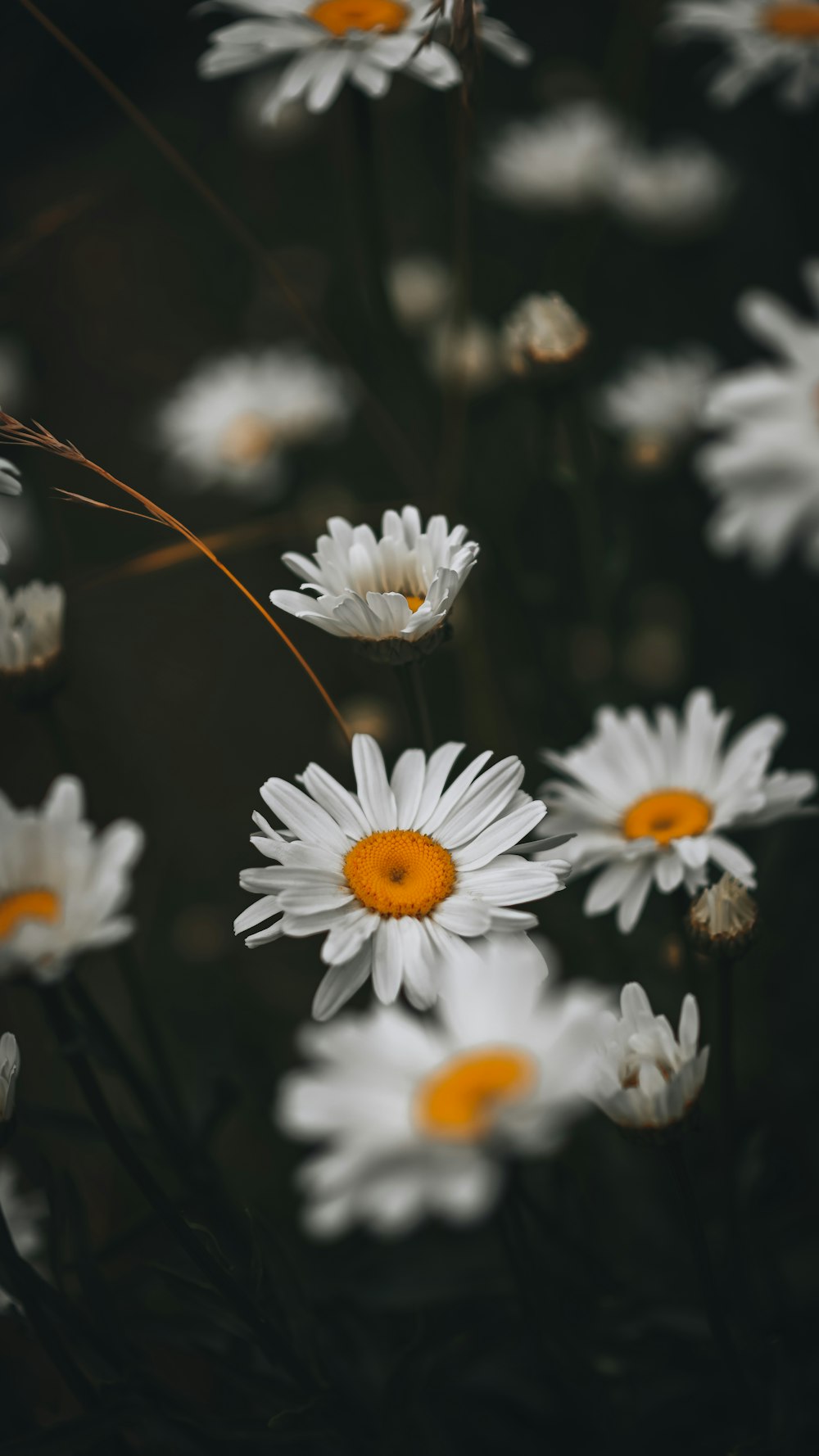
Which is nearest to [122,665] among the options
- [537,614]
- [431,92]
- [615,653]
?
[537,614]

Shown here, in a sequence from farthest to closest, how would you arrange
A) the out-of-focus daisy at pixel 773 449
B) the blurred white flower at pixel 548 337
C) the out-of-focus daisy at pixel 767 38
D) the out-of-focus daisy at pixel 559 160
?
the out-of-focus daisy at pixel 559 160, the out-of-focus daisy at pixel 767 38, the blurred white flower at pixel 548 337, the out-of-focus daisy at pixel 773 449

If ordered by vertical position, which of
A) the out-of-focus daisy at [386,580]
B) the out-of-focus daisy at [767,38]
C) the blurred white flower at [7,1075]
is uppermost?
the out-of-focus daisy at [767,38]

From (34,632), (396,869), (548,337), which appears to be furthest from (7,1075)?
(548,337)

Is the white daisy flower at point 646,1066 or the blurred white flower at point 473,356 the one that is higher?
the blurred white flower at point 473,356

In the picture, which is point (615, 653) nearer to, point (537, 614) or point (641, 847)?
point (537, 614)

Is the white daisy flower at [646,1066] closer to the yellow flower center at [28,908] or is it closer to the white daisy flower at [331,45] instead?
the yellow flower center at [28,908]

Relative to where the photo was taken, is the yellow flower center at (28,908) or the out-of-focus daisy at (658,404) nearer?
the yellow flower center at (28,908)

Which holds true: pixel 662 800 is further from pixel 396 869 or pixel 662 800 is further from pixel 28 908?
pixel 28 908

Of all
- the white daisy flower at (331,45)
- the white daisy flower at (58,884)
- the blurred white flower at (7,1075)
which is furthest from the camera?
the white daisy flower at (331,45)

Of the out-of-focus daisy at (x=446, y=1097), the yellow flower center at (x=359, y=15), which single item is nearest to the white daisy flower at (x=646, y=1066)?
the out-of-focus daisy at (x=446, y=1097)
